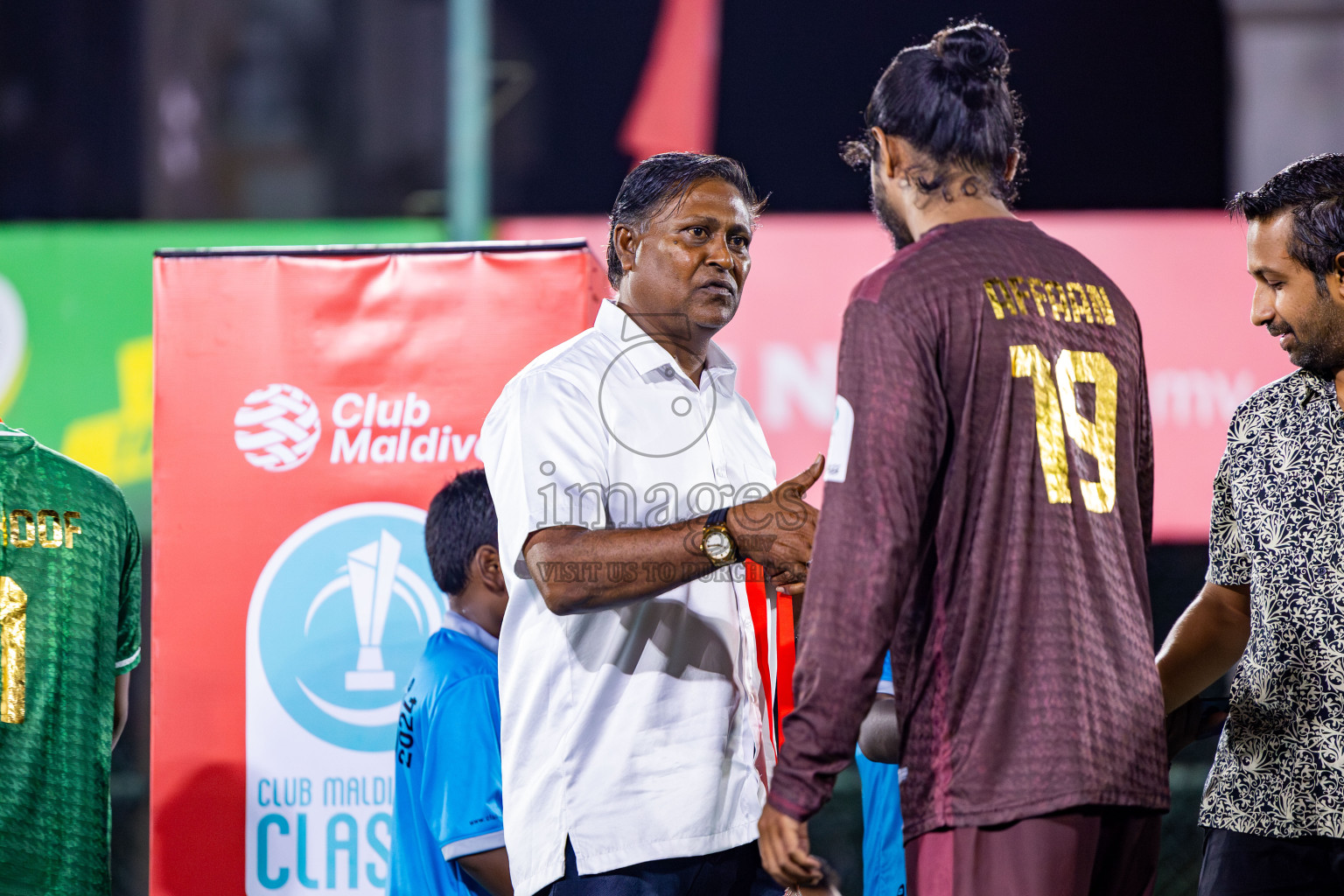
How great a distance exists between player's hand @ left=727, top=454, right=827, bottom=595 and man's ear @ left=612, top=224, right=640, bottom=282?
2.35 ft

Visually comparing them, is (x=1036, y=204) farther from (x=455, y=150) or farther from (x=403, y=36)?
(x=403, y=36)

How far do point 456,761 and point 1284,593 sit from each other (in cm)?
157

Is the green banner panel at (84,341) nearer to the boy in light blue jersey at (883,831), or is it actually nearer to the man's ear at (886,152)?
the boy in light blue jersey at (883,831)

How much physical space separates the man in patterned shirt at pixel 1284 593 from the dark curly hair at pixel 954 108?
918mm

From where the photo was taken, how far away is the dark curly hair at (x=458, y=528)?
2824 millimetres

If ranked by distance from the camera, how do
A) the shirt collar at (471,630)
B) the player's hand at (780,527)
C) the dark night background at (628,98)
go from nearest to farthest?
1. the player's hand at (780,527)
2. the shirt collar at (471,630)
3. the dark night background at (628,98)

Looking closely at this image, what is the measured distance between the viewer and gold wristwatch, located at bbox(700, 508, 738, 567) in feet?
6.46

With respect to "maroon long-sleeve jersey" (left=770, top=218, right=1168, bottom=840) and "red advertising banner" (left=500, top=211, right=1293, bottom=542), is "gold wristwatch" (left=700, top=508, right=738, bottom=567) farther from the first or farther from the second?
"red advertising banner" (left=500, top=211, right=1293, bottom=542)

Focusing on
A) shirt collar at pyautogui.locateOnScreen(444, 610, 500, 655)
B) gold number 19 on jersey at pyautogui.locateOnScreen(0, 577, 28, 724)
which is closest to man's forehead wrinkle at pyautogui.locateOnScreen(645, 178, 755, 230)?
shirt collar at pyautogui.locateOnScreen(444, 610, 500, 655)

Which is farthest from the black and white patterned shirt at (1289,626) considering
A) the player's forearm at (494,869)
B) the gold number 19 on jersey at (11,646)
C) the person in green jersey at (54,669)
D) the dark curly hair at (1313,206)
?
the gold number 19 on jersey at (11,646)

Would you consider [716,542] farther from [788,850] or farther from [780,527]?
[788,850]

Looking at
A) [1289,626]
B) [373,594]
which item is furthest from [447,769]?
[1289,626]

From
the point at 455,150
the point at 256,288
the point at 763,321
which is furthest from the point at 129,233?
the point at 763,321

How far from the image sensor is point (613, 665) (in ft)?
6.95
